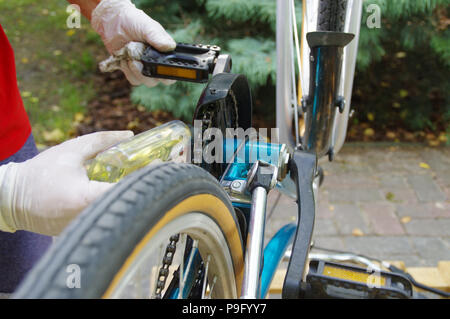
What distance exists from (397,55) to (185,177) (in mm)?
3272

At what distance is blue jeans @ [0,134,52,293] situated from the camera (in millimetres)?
1242

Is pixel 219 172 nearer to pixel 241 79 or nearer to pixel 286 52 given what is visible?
pixel 241 79

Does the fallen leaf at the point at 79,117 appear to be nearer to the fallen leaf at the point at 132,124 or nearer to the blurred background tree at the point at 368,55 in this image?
the fallen leaf at the point at 132,124

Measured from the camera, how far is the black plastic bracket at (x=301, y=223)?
2.80 feet

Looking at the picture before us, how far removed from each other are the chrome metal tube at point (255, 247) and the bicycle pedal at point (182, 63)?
1.04 ft

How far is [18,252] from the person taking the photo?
1.28 metres

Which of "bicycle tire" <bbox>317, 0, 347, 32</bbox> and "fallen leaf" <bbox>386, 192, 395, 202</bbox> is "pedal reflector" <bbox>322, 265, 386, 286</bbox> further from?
"fallen leaf" <bbox>386, 192, 395, 202</bbox>

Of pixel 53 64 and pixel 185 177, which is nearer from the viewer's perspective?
pixel 185 177

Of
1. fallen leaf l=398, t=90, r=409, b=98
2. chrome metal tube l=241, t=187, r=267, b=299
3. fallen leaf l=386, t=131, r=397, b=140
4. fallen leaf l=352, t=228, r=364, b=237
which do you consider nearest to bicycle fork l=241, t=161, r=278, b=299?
chrome metal tube l=241, t=187, r=267, b=299

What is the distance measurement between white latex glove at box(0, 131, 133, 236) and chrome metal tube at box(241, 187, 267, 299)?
302 mm

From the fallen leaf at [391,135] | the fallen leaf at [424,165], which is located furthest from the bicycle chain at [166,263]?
the fallen leaf at [391,135]

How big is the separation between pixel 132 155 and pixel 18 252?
2.65ft

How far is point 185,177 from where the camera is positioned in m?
0.61

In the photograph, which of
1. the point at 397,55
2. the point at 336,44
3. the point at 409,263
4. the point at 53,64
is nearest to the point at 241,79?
the point at 336,44
